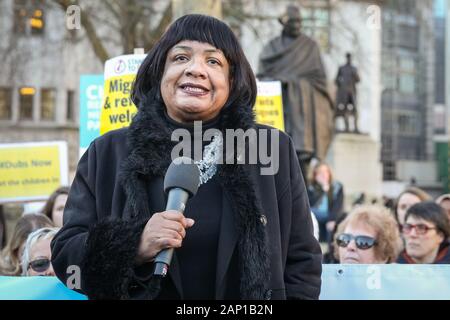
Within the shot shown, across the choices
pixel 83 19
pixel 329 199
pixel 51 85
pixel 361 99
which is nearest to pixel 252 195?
pixel 329 199

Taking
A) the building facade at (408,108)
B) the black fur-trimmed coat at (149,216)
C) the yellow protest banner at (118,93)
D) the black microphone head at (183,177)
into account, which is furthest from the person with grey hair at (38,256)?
the building facade at (408,108)

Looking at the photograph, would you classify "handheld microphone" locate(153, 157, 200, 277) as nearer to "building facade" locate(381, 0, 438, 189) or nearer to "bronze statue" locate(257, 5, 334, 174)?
"bronze statue" locate(257, 5, 334, 174)

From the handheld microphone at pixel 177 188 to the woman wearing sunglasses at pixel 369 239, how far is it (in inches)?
93.9

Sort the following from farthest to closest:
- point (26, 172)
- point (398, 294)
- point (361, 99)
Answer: point (361, 99), point (26, 172), point (398, 294)

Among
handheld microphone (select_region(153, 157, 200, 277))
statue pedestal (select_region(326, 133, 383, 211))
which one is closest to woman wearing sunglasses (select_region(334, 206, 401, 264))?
handheld microphone (select_region(153, 157, 200, 277))

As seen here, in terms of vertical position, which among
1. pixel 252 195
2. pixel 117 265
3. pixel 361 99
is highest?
pixel 361 99

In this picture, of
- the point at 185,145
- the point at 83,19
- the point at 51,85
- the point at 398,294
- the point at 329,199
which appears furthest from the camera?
the point at 51,85

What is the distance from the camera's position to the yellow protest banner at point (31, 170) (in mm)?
8531

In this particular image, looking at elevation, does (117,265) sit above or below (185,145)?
below

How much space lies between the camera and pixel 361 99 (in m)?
41.2

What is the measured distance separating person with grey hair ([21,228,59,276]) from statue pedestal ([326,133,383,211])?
1486cm

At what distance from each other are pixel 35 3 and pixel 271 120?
17838 millimetres

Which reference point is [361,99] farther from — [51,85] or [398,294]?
[398,294]

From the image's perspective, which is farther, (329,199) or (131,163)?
(329,199)
